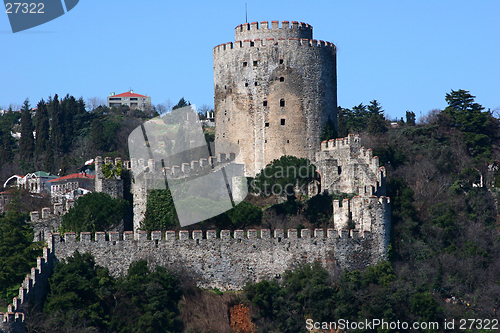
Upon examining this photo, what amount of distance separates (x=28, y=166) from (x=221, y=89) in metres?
22.3

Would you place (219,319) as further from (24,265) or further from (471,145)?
(471,145)

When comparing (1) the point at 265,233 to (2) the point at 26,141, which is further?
(2) the point at 26,141

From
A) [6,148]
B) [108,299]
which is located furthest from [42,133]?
[108,299]

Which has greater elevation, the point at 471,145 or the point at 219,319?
the point at 471,145

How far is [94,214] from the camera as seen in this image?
38719 mm

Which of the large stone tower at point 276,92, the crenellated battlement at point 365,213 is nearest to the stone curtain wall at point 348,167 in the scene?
the large stone tower at point 276,92

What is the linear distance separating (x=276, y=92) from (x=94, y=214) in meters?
12.9

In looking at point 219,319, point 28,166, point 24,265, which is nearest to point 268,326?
point 219,319

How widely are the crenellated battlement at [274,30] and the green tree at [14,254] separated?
17032 millimetres

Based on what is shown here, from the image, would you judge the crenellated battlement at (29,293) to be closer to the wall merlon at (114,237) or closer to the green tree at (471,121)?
the wall merlon at (114,237)

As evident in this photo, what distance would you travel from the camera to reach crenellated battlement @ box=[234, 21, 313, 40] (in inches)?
1842

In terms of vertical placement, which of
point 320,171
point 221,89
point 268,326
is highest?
point 221,89

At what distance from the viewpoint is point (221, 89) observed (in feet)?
157

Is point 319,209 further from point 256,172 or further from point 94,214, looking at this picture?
point 94,214
